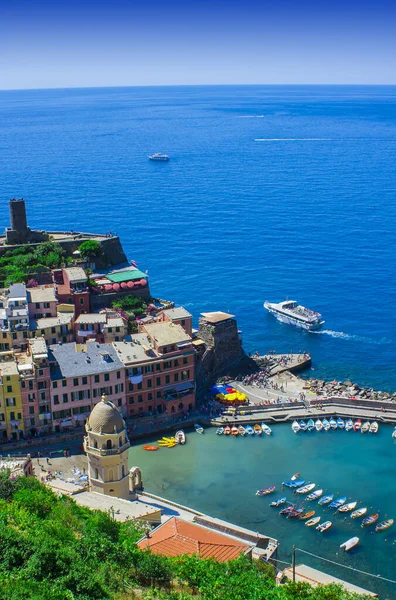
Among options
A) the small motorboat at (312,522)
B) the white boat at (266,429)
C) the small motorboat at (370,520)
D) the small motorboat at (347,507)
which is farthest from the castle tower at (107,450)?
the white boat at (266,429)

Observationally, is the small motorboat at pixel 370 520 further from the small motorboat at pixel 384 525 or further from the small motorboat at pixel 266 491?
the small motorboat at pixel 266 491

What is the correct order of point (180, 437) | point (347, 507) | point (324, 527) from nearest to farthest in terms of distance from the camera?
point (324, 527)
point (347, 507)
point (180, 437)

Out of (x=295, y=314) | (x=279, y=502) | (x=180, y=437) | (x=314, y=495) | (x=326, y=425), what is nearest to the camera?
(x=279, y=502)

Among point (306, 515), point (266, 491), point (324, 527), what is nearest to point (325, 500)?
Result: point (306, 515)

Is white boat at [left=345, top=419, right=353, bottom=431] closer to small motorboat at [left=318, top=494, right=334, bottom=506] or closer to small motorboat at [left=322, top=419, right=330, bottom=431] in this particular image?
small motorboat at [left=322, top=419, right=330, bottom=431]

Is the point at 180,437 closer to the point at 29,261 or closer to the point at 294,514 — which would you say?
the point at 294,514

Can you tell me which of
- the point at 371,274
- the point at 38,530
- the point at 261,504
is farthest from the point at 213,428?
the point at 371,274

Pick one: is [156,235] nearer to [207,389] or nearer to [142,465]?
[207,389]
